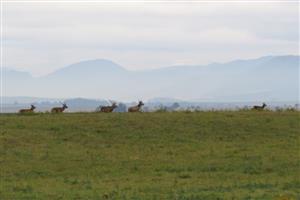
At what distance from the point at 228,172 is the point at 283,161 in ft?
9.19

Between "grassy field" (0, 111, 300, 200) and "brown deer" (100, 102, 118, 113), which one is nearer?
"grassy field" (0, 111, 300, 200)

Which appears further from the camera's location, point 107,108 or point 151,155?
point 107,108

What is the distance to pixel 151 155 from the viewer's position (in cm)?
2850

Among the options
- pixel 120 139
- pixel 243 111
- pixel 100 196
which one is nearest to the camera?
pixel 100 196

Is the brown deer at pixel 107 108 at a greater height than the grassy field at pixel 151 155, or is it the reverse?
the brown deer at pixel 107 108

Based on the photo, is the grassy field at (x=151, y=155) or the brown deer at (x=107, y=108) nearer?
the grassy field at (x=151, y=155)

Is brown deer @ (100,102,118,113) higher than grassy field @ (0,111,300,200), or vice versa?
brown deer @ (100,102,118,113)

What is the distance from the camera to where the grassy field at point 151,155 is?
2131cm

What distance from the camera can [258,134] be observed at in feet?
106

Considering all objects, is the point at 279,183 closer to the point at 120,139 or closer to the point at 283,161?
the point at 283,161

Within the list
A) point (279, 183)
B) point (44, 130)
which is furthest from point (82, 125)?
point (279, 183)

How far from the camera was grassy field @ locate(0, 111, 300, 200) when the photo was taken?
21312 mm

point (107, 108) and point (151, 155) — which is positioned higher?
point (107, 108)

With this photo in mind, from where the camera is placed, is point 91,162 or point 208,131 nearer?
point 91,162
